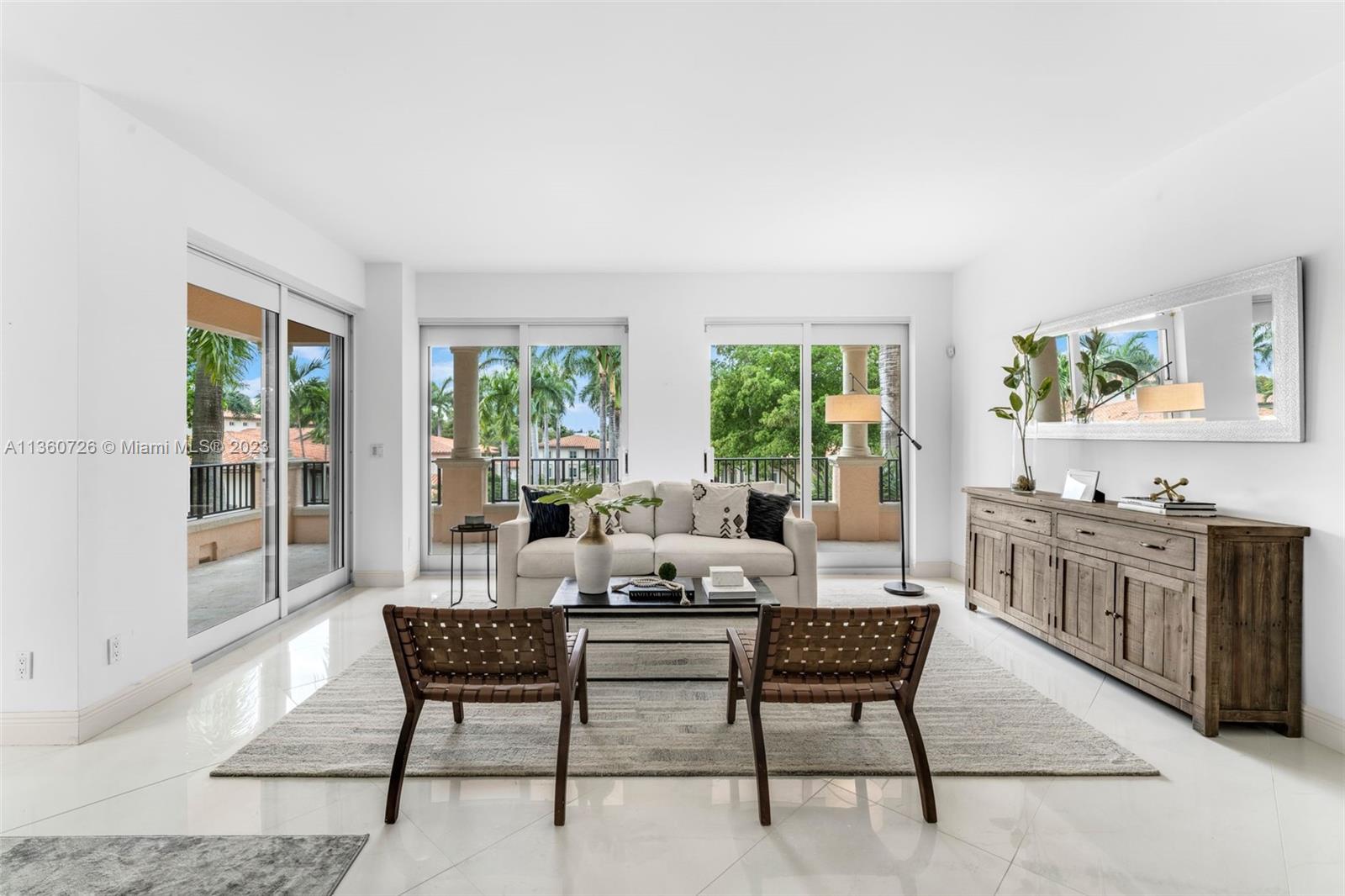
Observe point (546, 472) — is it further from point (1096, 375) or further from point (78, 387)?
point (1096, 375)

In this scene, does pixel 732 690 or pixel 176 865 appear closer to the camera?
pixel 176 865

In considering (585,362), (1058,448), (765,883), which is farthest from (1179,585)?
(585,362)

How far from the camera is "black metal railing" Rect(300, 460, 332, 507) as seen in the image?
4.92 metres

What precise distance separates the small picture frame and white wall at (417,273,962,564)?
193 centimetres

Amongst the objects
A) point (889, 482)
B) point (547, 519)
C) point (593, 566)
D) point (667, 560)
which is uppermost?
point (889, 482)

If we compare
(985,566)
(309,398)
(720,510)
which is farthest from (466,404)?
(985,566)

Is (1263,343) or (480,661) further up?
(1263,343)

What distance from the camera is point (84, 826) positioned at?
210 cm

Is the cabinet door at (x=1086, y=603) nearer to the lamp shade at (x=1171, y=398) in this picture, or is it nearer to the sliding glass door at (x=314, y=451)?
the lamp shade at (x=1171, y=398)

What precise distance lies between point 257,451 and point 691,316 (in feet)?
11.3

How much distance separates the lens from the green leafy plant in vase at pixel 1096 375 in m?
3.79

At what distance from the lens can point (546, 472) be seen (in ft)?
19.8

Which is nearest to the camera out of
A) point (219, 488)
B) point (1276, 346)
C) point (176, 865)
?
point (176, 865)

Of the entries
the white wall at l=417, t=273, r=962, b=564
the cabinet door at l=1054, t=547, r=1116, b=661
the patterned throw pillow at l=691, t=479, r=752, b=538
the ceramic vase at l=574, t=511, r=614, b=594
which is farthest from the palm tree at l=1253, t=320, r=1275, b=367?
the ceramic vase at l=574, t=511, r=614, b=594
